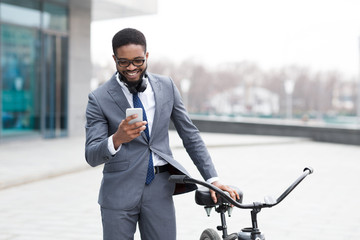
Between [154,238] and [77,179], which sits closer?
[154,238]

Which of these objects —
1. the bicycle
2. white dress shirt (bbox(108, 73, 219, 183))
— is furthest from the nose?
the bicycle

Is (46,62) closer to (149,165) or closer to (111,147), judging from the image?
(149,165)

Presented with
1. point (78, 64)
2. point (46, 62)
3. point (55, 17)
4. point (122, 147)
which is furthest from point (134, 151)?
point (78, 64)

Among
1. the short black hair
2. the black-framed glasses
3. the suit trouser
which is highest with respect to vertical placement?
the short black hair

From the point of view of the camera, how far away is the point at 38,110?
16297 mm

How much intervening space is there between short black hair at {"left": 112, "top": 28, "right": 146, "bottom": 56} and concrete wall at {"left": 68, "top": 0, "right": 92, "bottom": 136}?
1476 cm

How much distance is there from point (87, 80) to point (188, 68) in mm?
68397

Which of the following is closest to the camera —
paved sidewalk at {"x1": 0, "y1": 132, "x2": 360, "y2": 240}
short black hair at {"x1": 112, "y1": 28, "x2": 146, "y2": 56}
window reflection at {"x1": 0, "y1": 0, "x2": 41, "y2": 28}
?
short black hair at {"x1": 112, "y1": 28, "x2": 146, "y2": 56}

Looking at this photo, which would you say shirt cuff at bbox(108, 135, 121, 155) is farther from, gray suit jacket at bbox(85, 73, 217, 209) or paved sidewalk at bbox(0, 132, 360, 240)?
paved sidewalk at bbox(0, 132, 360, 240)

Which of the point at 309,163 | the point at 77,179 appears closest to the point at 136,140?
the point at 77,179

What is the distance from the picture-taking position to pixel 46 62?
53.8 feet

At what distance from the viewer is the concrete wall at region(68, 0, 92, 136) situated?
1717cm

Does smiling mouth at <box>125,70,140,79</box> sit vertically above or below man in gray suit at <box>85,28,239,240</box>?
above

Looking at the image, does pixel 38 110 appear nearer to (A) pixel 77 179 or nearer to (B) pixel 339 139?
(A) pixel 77 179
